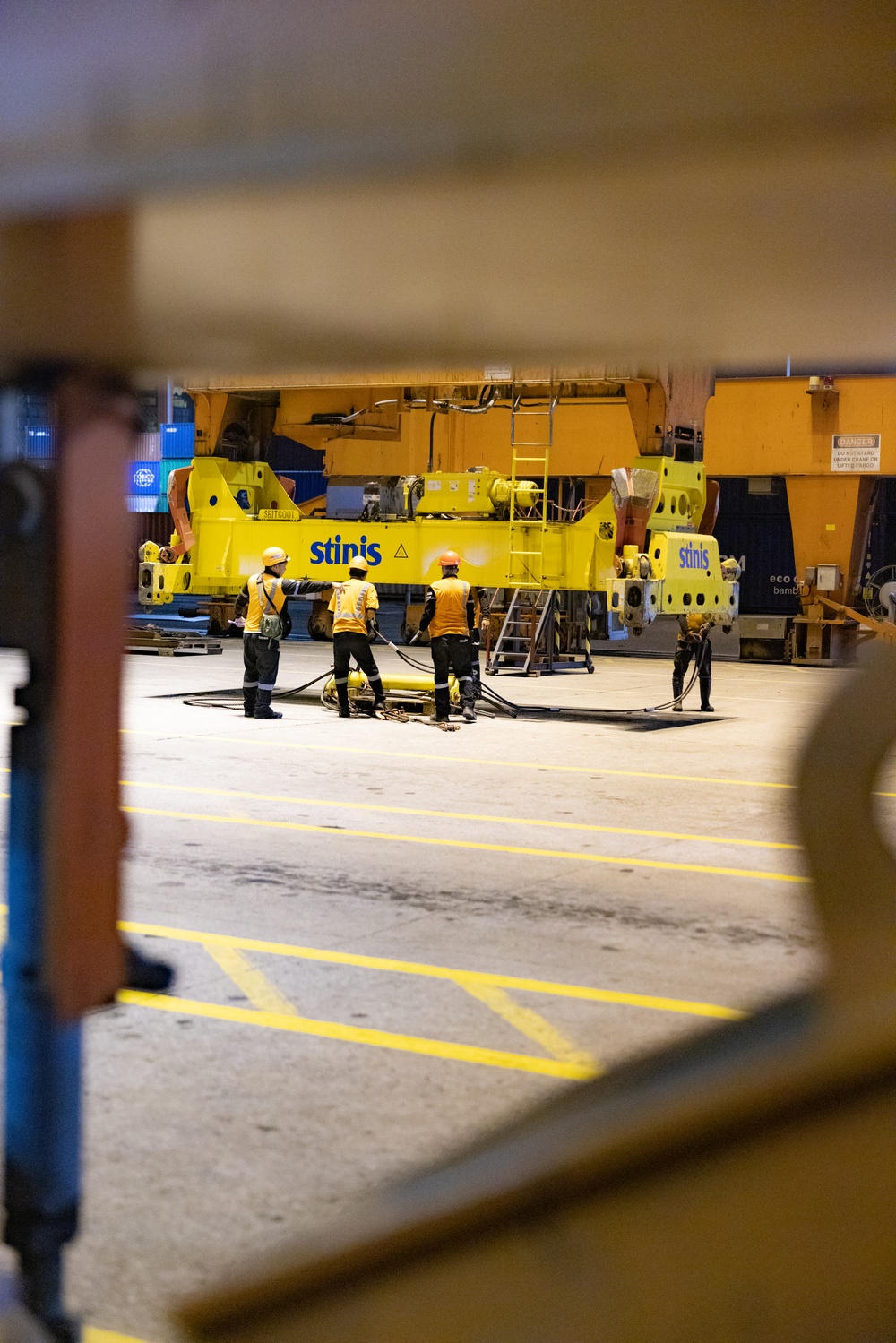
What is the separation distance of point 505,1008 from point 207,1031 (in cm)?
112

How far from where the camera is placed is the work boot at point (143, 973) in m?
2.72

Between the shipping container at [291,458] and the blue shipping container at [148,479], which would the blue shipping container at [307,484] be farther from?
the blue shipping container at [148,479]

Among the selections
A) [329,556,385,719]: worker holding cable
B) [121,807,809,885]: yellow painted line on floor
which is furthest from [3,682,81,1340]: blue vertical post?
[329,556,385,719]: worker holding cable

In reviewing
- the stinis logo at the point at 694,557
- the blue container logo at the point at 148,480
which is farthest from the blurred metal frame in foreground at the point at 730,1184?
the blue container logo at the point at 148,480

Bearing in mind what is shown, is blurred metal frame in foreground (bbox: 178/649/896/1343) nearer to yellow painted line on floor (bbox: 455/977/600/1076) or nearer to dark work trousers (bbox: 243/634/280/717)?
yellow painted line on floor (bbox: 455/977/600/1076)

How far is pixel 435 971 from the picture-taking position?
238 inches

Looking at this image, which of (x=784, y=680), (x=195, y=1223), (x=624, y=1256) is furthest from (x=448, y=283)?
(x=784, y=680)

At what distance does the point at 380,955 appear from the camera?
6.26 meters

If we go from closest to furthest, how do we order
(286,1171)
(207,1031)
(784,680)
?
1. (286,1171)
2. (207,1031)
3. (784,680)

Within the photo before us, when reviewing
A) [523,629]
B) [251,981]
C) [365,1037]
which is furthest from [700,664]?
[365,1037]

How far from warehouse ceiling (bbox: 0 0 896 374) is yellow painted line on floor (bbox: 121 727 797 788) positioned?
31.9 ft

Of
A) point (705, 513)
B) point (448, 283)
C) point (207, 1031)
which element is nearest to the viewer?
point (448, 283)

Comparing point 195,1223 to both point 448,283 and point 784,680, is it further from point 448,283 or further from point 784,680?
point 784,680

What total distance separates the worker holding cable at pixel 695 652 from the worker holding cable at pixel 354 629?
354 cm
